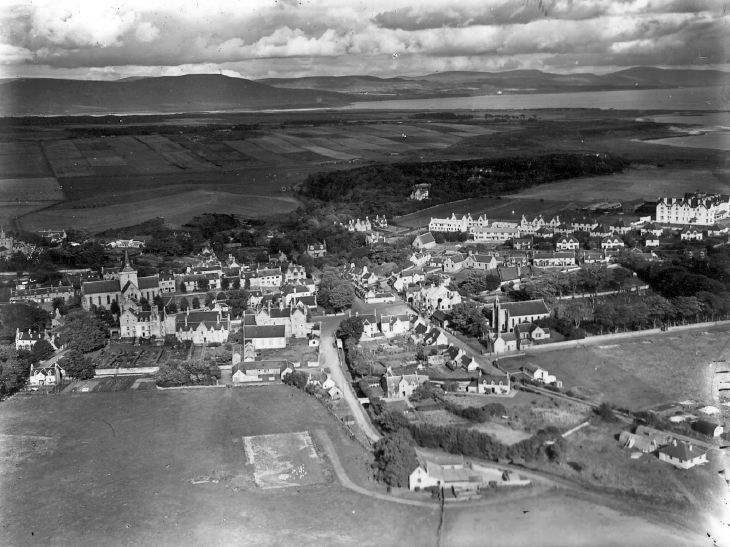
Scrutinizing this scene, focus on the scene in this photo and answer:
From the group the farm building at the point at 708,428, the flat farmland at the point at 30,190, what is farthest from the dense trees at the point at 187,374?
the flat farmland at the point at 30,190

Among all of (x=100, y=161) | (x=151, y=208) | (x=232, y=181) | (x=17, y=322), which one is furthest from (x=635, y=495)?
(x=100, y=161)

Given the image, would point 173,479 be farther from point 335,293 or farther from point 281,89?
point 281,89

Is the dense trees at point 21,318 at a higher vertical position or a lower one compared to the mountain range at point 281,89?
lower

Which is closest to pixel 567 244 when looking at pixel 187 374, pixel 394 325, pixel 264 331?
pixel 394 325

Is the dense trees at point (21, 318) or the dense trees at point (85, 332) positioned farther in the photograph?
the dense trees at point (21, 318)

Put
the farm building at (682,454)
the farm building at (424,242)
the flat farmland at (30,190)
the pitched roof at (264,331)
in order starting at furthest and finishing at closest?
1. the flat farmland at (30,190)
2. the farm building at (424,242)
3. the pitched roof at (264,331)
4. the farm building at (682,454)

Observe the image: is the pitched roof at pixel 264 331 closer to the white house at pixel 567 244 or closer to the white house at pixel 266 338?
the white house at pixel 266 338

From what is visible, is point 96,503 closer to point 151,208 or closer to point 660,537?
point 660,537

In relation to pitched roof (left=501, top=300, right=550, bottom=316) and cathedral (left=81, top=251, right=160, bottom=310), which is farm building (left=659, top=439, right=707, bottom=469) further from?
cathedral (left=81, top=251, right=160, bottom=310)
